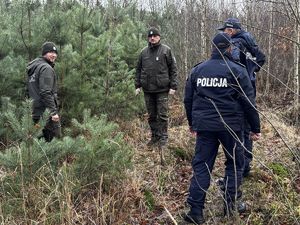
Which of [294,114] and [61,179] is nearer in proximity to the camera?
[61,179]

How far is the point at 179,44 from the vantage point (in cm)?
1256

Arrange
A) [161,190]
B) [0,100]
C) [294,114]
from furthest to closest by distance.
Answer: [294,114] < [0,100] < [161,190]

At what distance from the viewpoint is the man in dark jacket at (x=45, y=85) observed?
551 cm

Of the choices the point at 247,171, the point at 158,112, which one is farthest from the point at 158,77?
the point at 247,171

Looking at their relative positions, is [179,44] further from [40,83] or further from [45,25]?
[40,83]

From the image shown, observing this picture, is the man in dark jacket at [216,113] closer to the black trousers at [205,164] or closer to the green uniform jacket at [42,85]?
the black trousers at [205,164]

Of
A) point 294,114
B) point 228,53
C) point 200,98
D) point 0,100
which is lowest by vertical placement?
point 294,114

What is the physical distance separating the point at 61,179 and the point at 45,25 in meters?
3.21

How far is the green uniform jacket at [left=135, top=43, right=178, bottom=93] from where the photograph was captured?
662 centimetres

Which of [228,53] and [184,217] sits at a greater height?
[228,53]

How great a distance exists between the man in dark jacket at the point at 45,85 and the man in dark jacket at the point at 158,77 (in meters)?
1.62

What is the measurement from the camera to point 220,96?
4.00m

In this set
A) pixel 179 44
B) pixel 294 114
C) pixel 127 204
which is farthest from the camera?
pixel 179 44

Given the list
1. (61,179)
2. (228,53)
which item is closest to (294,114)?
(228,53)
